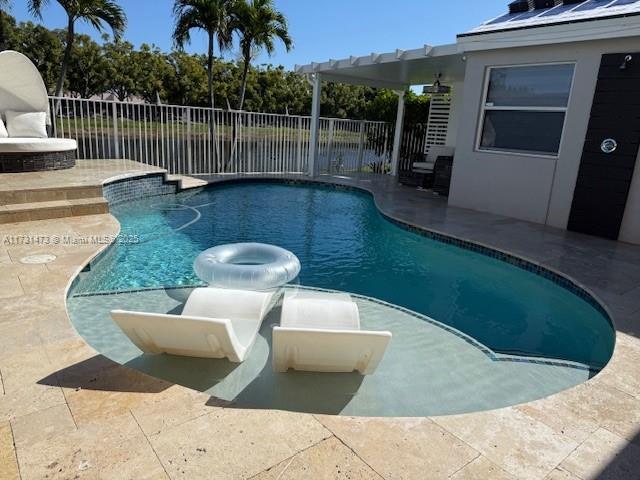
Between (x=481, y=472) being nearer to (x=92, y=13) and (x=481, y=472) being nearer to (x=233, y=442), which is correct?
(x=233, y=442)

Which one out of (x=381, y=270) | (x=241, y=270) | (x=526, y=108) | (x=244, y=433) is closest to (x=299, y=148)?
(x=526, y=108)

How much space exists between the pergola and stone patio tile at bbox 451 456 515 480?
8.05 meters

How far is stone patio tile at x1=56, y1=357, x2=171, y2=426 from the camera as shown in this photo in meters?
2.18

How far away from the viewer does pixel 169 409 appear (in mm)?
2227

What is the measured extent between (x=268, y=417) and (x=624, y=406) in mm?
2135

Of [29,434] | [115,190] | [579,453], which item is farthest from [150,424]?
[115,190]

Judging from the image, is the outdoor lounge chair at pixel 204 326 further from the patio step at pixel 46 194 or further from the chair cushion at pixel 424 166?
the chair cushion at pixel 424 166

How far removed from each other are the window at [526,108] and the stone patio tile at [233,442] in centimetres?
708

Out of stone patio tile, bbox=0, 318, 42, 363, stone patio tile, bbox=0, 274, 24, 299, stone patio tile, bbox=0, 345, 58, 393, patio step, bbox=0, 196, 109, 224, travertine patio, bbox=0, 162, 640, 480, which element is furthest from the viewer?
patio step, bbox=0, 196, 109, 224

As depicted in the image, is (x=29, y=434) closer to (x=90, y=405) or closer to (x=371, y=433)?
(x=90, y=405)

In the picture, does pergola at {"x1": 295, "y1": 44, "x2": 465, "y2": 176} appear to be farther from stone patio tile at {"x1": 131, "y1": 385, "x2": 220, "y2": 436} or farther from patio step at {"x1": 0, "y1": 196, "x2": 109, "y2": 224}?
stone patio tile at {"x1": 131, "y1": 385, "x2": 220, "y2": 436}

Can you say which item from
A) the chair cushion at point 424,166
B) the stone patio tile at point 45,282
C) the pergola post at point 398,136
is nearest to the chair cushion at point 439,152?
the chair cushion at point 424,166

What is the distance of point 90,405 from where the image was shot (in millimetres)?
2225

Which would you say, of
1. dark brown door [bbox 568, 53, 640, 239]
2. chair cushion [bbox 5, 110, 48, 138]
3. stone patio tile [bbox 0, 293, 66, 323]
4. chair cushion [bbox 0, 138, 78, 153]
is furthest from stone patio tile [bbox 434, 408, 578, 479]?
chair cushion [bbox 5, 110, 48, 138]
